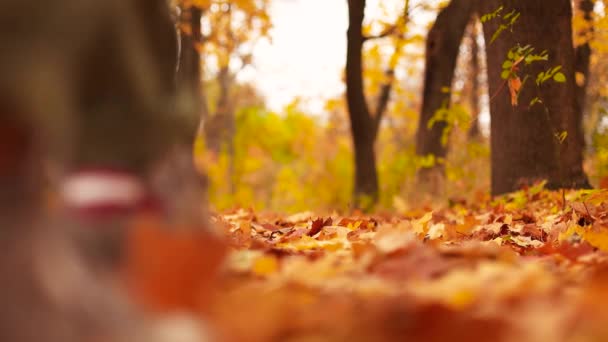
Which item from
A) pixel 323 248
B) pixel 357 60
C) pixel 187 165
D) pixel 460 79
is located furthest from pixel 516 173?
pixel 460 79

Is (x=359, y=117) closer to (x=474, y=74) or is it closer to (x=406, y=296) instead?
(x=474, y=74)

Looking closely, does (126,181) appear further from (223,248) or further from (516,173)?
(516,173)

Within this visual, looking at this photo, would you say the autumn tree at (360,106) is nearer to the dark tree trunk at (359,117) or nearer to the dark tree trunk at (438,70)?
the dark tree trunk at (359,117)

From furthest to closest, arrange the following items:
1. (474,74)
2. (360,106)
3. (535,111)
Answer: (474,74)
(360,106)
(535,111)

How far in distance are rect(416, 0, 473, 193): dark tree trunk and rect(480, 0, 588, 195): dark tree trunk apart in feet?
7.19

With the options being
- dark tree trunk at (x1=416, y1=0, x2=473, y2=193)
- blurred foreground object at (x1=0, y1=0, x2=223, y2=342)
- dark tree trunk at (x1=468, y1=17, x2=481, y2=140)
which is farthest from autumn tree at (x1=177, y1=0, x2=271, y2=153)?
dark tree trunk at (x1=468, y1=17, x2=481, y2=140)

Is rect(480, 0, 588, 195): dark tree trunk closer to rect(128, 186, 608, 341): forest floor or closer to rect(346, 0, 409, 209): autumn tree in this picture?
rect(346, 0, 409, 209): autumn tree

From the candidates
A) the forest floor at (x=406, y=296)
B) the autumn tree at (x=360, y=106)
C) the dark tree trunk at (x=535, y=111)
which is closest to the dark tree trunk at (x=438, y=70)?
the autumn tree at (x=360, y=106)

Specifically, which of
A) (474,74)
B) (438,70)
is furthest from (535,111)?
(474,74)

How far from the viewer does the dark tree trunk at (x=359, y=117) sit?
7715 millimetres

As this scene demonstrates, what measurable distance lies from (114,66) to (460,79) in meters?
16.2

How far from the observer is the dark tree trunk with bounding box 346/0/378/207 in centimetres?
771

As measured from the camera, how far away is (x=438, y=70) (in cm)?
871

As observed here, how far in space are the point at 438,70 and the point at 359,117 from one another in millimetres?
1150
